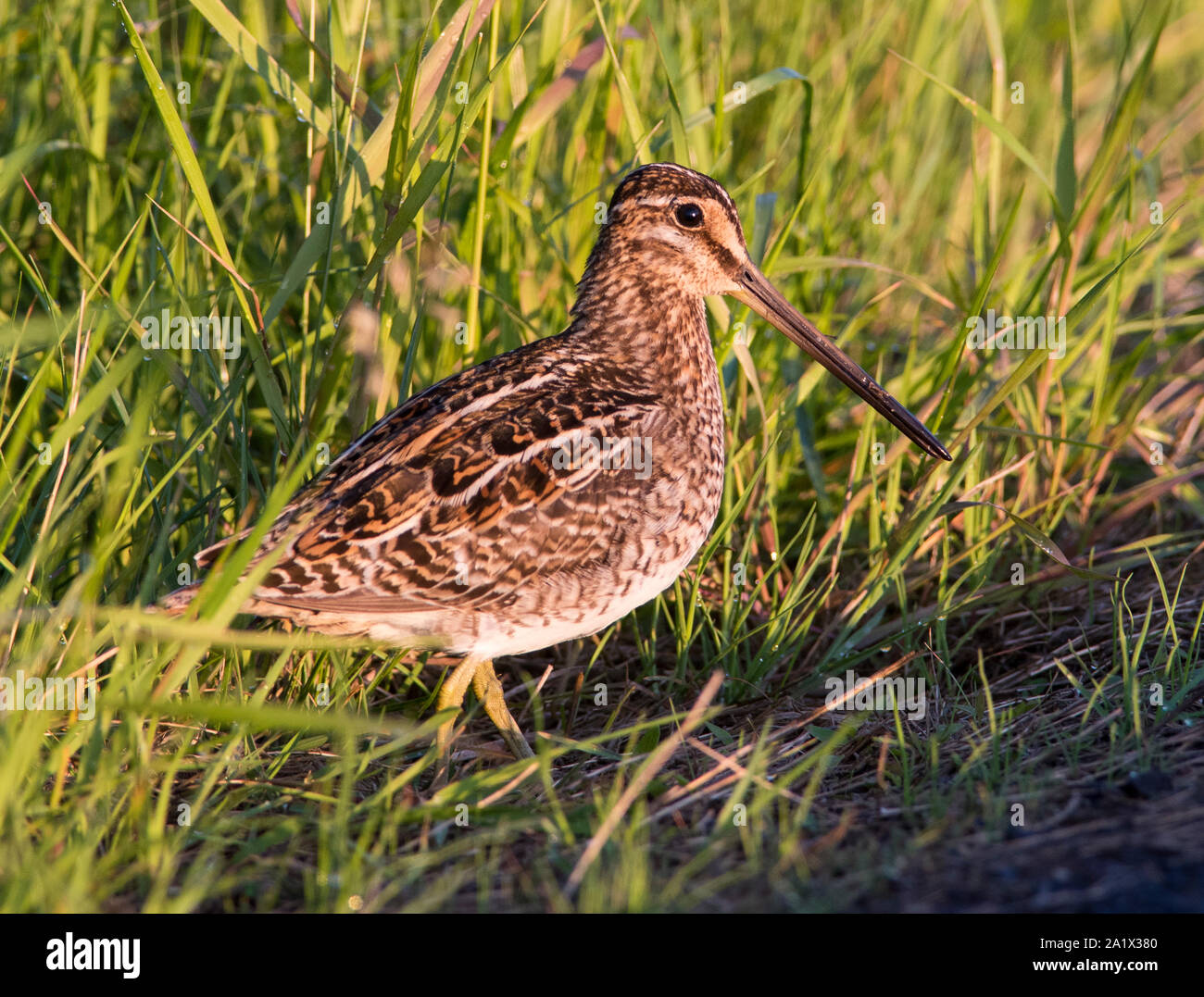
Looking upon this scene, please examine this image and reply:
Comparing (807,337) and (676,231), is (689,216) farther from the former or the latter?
(807,337)

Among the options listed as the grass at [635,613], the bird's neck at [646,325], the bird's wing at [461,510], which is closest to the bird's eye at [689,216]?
the bird's neck at [646,325]

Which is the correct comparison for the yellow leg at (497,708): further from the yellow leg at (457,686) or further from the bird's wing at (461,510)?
the bird's wing at (461,510)

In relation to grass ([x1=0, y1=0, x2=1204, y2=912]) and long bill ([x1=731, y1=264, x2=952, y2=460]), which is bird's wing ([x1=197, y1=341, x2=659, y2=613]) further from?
long bill ([x1=731, y1=264, x2=952, y2=460])

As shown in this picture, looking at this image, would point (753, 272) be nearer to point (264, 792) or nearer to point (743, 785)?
point (743, 785)

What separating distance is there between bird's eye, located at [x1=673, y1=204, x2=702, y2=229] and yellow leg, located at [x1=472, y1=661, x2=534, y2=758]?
1.59m

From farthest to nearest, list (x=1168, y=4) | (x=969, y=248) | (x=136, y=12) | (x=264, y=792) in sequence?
(x=969, y=248)
(x=136, y=12)
(x=1168, y=4)
(x=264, y=792)

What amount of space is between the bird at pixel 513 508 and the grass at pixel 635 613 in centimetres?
24

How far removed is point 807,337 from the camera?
422cm

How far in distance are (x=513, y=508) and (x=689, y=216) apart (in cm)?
121

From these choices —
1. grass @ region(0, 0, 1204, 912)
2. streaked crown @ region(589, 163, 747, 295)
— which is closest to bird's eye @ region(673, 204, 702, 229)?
streaked crown @ region(589, 163, 747, 295)
